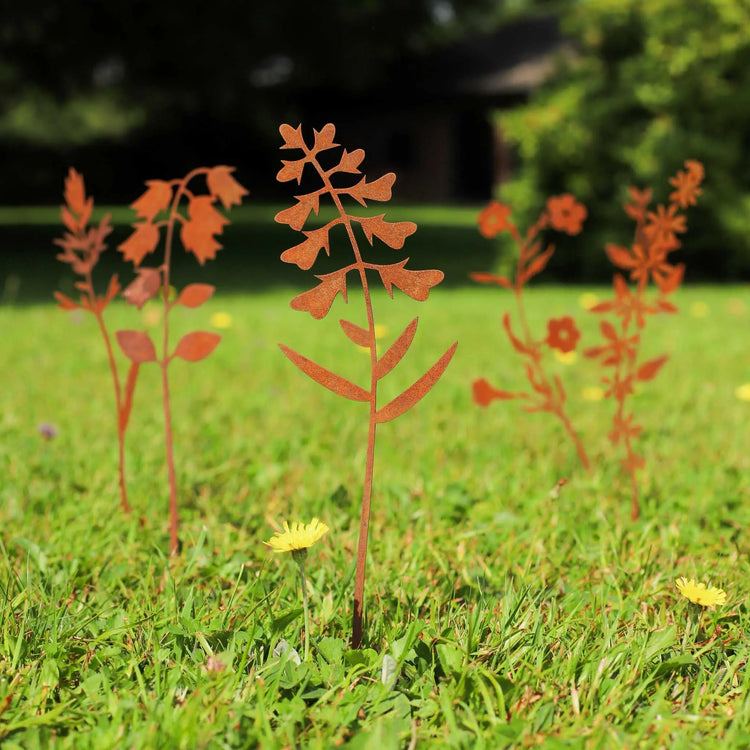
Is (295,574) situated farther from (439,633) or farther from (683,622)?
(683,622)

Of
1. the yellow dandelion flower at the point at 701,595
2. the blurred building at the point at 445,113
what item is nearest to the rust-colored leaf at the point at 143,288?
the yellow dandelion flower at the point at 701,595

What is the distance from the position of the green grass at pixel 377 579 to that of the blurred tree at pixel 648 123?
538 cm

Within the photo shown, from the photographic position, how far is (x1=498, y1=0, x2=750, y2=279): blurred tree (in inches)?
304

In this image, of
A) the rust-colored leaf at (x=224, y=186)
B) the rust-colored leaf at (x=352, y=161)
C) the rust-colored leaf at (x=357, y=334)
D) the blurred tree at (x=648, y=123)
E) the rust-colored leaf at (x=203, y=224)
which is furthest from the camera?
the blurred tree at (x=648, y=123)

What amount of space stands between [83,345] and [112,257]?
7308 mm

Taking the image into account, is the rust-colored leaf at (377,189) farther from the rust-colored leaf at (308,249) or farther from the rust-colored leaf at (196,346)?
the rust-colored leaf at (196,346)

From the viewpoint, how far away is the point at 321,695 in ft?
3.76

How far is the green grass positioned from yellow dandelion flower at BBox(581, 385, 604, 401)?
0.05 metres

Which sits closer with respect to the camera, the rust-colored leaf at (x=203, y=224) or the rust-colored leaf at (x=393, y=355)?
the rust-colored leaf at (x=393, y=355)

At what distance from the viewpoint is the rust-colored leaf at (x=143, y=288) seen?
1.54 m

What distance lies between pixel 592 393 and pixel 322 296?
82.2 inches

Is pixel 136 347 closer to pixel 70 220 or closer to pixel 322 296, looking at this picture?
pixel 70 220

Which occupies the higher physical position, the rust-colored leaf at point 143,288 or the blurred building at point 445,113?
the blurred building at point 445,113

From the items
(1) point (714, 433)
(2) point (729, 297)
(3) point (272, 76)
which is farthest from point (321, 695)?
(3) point (272, 76)
